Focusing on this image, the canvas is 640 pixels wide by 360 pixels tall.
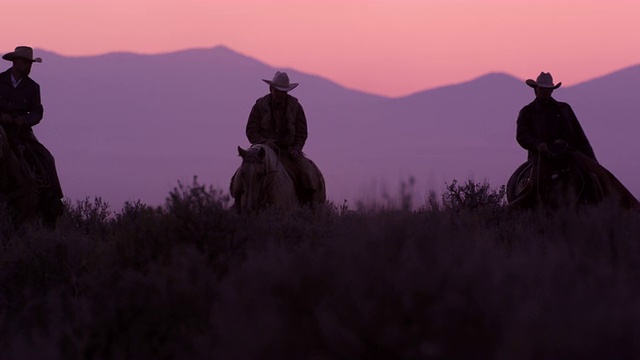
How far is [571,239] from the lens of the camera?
11.2 m

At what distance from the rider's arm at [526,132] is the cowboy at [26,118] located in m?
6.64

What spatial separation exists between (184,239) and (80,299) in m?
1.01

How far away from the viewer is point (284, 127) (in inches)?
666

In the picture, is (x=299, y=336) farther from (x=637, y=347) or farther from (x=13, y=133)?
(x=13, y=133)

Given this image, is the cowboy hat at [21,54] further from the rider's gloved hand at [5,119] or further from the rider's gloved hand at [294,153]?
the rider's gloved hand at [294,153]

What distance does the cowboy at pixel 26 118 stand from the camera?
1579cm

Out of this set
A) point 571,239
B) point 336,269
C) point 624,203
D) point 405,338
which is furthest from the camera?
point 624,203

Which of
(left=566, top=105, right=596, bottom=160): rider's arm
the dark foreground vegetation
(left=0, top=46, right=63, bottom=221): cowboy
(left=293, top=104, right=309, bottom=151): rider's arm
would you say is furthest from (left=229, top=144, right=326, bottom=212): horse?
(left=566, top=105, right=596, bottom=160): rider's arm

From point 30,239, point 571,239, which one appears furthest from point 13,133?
point 571,239

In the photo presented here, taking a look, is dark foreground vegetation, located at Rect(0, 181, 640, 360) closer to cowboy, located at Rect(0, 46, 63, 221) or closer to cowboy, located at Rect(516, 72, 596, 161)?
cowboy, located at Rect(0, 46, 63, 221)

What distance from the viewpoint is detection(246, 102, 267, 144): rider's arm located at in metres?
17.0

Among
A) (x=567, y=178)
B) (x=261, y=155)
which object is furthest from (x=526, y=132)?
(x=261, y=155)

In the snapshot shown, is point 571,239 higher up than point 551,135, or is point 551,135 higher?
point 551,135

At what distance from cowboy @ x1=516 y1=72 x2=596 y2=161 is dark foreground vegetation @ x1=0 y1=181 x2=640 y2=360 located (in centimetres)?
561
